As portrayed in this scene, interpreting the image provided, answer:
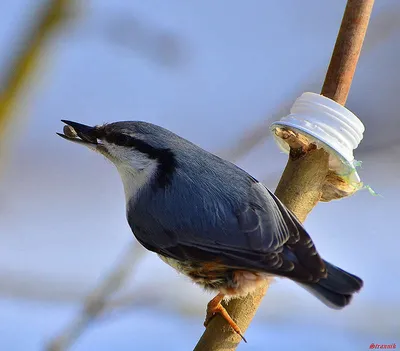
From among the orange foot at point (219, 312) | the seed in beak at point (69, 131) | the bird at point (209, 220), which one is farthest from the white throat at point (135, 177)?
the orange foot at point (219, 312)

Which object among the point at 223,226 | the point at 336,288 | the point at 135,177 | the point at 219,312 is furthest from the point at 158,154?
the point at 336,288

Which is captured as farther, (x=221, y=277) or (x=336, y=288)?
(x=221, y=277)

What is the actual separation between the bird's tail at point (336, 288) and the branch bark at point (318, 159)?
16 centimetres

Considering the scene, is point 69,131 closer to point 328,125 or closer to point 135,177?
point 135,177

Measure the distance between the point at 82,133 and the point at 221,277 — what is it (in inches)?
15.3

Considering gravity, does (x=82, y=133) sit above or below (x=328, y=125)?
below

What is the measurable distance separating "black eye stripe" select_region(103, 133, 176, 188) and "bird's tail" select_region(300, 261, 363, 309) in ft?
1.08

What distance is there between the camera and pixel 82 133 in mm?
1468

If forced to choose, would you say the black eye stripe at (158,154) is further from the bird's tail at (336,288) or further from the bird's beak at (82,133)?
the bird's tail at (336,288)

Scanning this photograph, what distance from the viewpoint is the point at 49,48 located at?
1606mm

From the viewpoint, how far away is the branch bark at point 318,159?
1406mm

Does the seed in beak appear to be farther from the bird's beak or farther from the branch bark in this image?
the branch bark

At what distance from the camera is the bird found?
128 cm

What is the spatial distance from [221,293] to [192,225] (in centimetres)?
16
